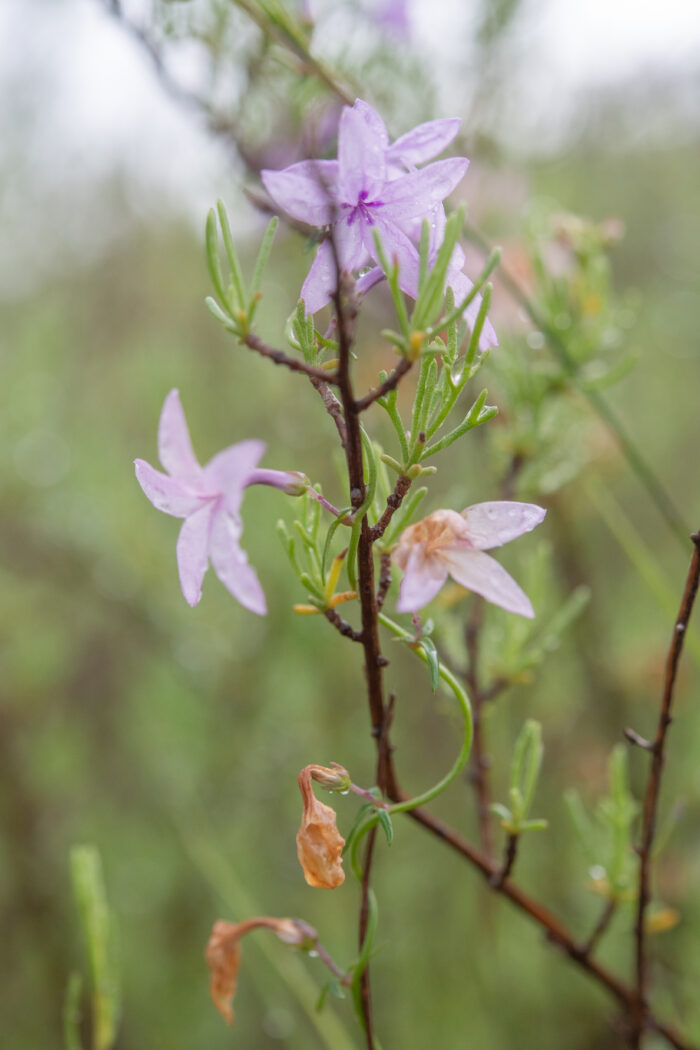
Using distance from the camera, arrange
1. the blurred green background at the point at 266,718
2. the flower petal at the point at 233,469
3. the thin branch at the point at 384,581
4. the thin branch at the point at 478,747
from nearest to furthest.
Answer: the flower petal at the point at 233,469 < the thin branch at the point at 384,581 < the thin branch at the point at 478,747 < the blurred green background at the point at 266,718

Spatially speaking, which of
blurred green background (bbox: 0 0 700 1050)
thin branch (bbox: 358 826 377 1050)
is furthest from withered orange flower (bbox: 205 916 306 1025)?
blurred green background (bbox: 0 0 700 1050)

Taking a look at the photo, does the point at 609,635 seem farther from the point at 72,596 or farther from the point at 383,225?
the point at 383,225

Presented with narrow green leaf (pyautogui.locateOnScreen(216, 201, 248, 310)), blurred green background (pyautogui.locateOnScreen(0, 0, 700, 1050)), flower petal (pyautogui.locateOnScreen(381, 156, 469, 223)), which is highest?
flower petal (pyautogui.locateOnScreen(381, 156, 469, 223))

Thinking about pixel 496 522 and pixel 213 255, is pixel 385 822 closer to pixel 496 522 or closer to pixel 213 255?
pixel 496 522

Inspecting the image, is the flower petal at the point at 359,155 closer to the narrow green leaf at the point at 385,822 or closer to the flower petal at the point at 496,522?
the flower petal at the point at 496,522

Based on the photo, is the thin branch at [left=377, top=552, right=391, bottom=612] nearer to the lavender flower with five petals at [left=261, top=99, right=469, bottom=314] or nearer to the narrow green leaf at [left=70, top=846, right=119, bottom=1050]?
the lavender flower with five petals at [left=261, top=99, right=469, bottom=314]

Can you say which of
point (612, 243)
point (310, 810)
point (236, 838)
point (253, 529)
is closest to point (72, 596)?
point (253, 529)

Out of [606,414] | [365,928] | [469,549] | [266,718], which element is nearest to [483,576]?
[469,549]

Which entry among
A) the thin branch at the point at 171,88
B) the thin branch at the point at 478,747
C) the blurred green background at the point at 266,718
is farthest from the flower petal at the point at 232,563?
the blurred green background at the point at 266,718
